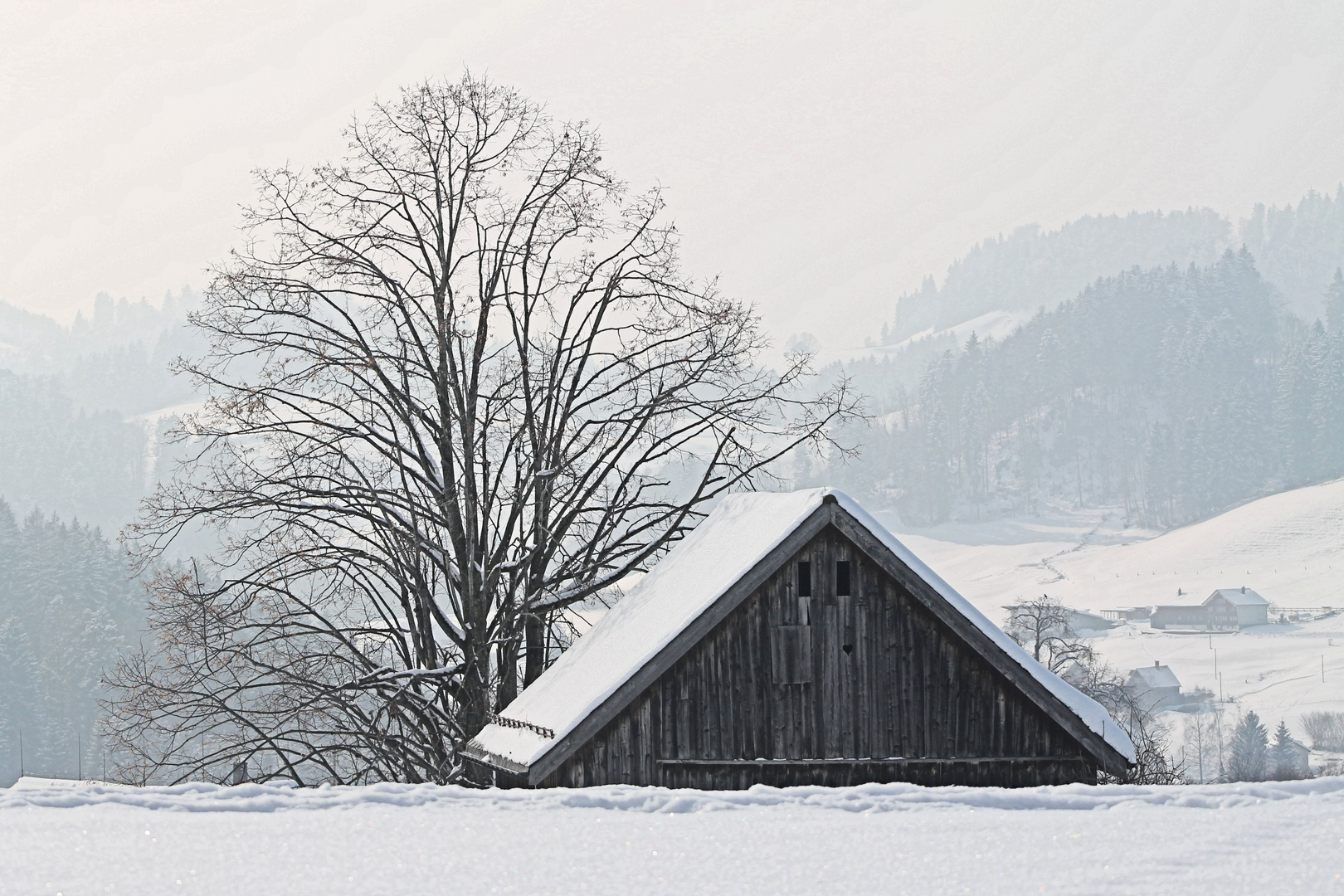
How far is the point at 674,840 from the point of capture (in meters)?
7.45

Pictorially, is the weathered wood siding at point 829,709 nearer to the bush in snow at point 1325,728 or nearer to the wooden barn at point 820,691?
the wooden barn at point 820,691

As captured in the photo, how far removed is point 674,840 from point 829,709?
273 inches

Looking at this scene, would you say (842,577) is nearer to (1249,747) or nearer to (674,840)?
(674,840)

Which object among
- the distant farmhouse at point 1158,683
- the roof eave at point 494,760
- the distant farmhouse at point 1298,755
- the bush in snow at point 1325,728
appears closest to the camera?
the roof eave at point 494,760

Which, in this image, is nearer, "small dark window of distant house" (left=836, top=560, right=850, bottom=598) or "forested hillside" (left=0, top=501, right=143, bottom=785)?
"small dark window of distant house" (left=836, top=560, right=850, bottom=598)

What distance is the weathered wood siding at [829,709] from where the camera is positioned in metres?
13.9

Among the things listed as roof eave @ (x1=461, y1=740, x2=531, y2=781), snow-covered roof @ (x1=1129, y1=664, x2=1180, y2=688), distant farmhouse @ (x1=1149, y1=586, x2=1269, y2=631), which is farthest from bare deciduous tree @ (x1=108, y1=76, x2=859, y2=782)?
distant farmhouse @ (x1=1149, y1=586, x2=1269, y2=631)

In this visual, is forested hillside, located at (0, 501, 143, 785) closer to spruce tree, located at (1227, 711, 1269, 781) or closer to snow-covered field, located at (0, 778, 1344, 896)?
snow-covered field, located at (0, 778, 1344, 896)

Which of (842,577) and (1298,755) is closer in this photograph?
(842,577)

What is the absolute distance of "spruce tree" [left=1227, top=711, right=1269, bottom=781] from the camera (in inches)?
4592

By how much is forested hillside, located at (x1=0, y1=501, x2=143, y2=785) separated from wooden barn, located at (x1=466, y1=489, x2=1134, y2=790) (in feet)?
273

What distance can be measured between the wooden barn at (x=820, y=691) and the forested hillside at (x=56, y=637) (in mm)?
83335

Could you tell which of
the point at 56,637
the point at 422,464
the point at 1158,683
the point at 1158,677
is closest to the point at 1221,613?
the point at 1158,677

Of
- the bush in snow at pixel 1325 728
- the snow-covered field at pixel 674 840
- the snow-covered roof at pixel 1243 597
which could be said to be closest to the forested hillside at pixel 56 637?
the snow-covered field at pixel 674 840
